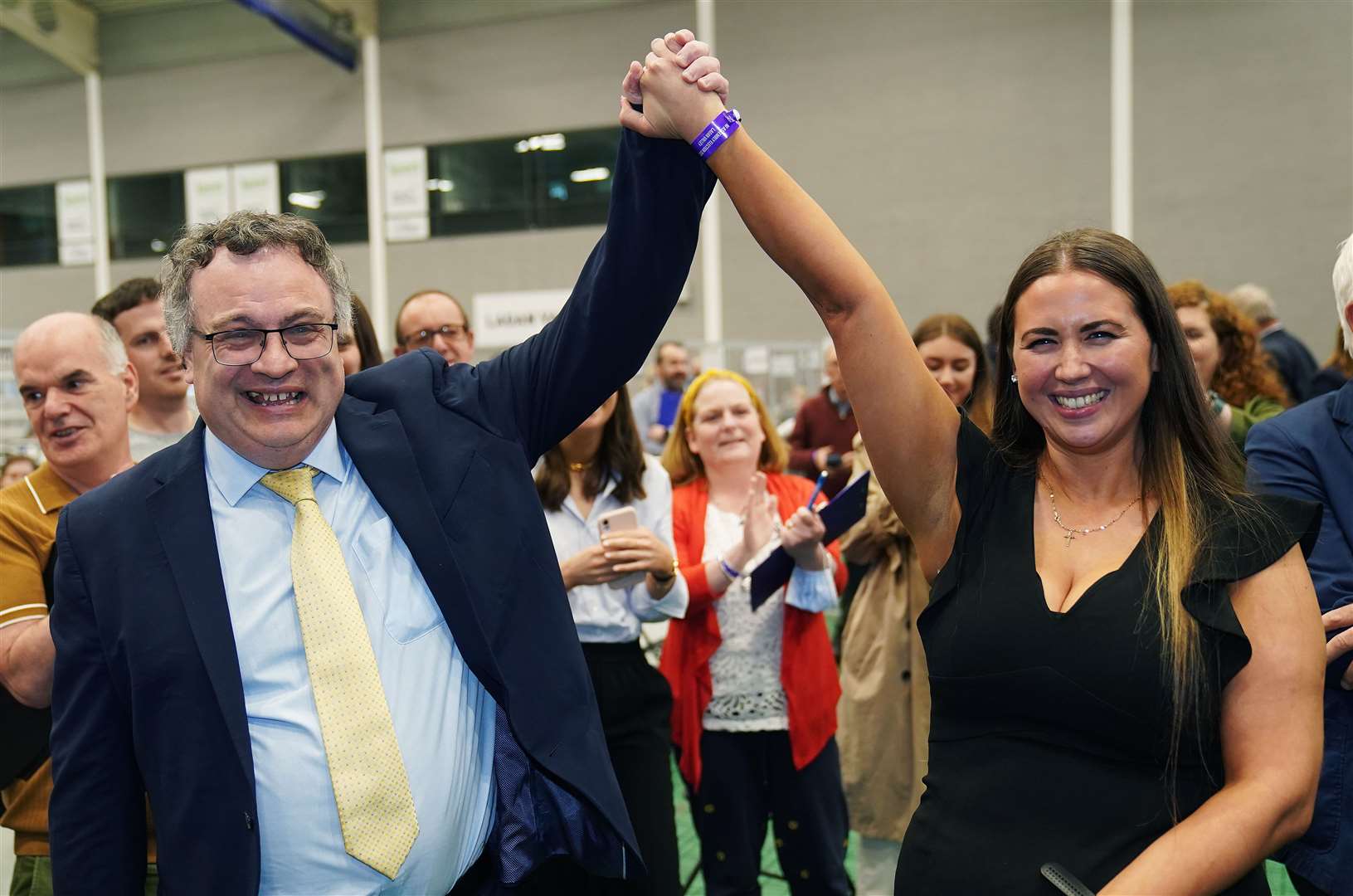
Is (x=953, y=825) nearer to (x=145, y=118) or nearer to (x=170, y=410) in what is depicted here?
(x=170, y=410)

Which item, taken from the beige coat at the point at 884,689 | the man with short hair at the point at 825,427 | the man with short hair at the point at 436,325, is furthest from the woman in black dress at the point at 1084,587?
the man with short hair at the point at 825,427

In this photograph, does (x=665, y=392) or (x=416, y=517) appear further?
(x=665, y=392)

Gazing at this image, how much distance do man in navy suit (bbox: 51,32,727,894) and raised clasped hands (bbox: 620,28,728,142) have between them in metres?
0.01

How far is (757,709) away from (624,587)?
583 millimetres

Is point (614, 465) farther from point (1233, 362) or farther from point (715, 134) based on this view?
point (1233, 362)

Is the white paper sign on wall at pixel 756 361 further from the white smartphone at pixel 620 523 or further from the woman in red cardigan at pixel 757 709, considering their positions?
the white smartphone at pixel 620 523

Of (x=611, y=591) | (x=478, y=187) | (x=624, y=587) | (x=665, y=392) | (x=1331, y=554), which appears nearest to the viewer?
(x=1331, y=554)

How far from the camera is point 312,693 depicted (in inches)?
59.1

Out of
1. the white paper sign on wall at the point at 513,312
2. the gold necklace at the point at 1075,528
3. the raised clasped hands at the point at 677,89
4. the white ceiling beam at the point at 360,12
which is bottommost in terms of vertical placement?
the gold necklace at the point at 1075,528

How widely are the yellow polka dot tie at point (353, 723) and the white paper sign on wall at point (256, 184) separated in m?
13.0

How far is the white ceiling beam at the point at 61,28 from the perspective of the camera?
13.1 metres

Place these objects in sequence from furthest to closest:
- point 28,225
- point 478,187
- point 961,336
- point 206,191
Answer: point 28,225 < point 206,191 < point 478,187 < point 961,336

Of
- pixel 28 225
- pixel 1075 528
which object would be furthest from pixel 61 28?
pixel 1075 528

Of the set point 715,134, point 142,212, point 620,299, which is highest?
point 142,212
